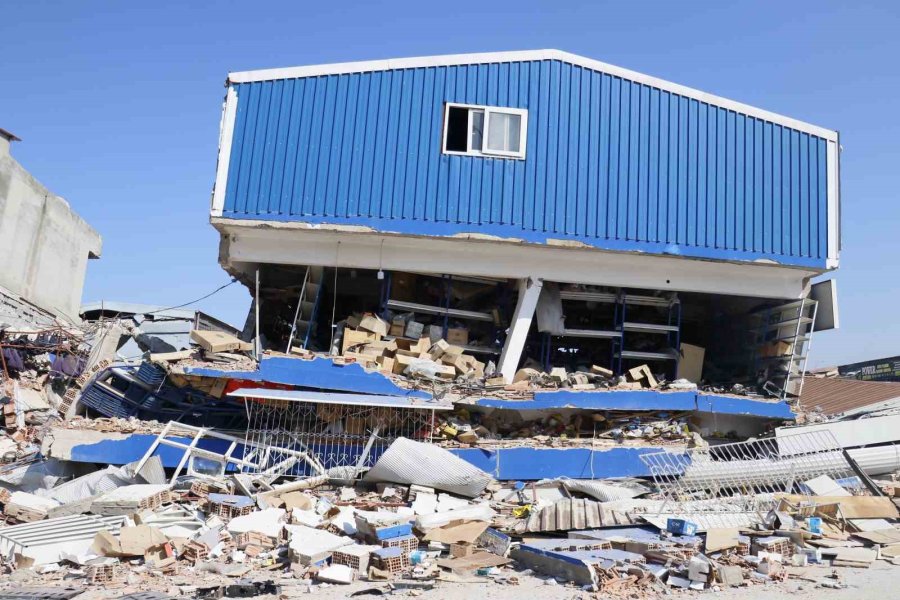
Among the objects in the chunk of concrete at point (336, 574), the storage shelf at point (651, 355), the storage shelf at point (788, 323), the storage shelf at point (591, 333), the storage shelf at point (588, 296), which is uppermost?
the storage shelf at point (588, 296)

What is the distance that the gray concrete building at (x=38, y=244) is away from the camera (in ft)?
92.2

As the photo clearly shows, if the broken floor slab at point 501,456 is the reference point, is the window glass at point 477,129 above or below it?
above

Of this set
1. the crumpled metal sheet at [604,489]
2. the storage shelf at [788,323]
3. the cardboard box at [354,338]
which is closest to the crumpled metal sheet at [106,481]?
the cardboard box at [354,338]

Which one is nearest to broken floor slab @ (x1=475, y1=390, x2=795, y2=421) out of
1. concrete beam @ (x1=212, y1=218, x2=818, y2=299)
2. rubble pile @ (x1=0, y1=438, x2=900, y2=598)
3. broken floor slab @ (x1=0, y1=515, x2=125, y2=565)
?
rubble pile @ (x1=0, y1=438, x2=900, y2=598)

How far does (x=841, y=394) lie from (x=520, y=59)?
11786 millimetres

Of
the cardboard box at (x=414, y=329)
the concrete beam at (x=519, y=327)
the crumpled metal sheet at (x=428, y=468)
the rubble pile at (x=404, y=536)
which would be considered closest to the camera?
the rubble pile at (x=404, y=536)

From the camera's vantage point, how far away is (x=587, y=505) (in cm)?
962

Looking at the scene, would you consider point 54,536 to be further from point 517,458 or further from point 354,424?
point 517,458

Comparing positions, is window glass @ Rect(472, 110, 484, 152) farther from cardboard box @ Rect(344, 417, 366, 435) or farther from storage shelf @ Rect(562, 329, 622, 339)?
cardboard box @ Rect(344, 417, 366, 435)

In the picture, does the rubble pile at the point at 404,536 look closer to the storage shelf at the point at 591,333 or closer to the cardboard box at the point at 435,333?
the cardboard box at the point at 435,333

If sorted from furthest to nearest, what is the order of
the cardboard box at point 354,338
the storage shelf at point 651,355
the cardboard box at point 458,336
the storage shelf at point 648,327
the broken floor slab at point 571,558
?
the storage shelf at point 648,327 < the storage shelf at point 651,355 < the cardboard box at point 458,336 < the cardboard box at point 354,338 < the broken floor slab at point 571,558

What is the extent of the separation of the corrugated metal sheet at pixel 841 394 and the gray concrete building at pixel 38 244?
25646 mm

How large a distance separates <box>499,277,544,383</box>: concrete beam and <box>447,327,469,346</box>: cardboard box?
32.1 inches

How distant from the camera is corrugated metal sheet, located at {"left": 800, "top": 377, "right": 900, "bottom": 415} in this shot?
1705cm
